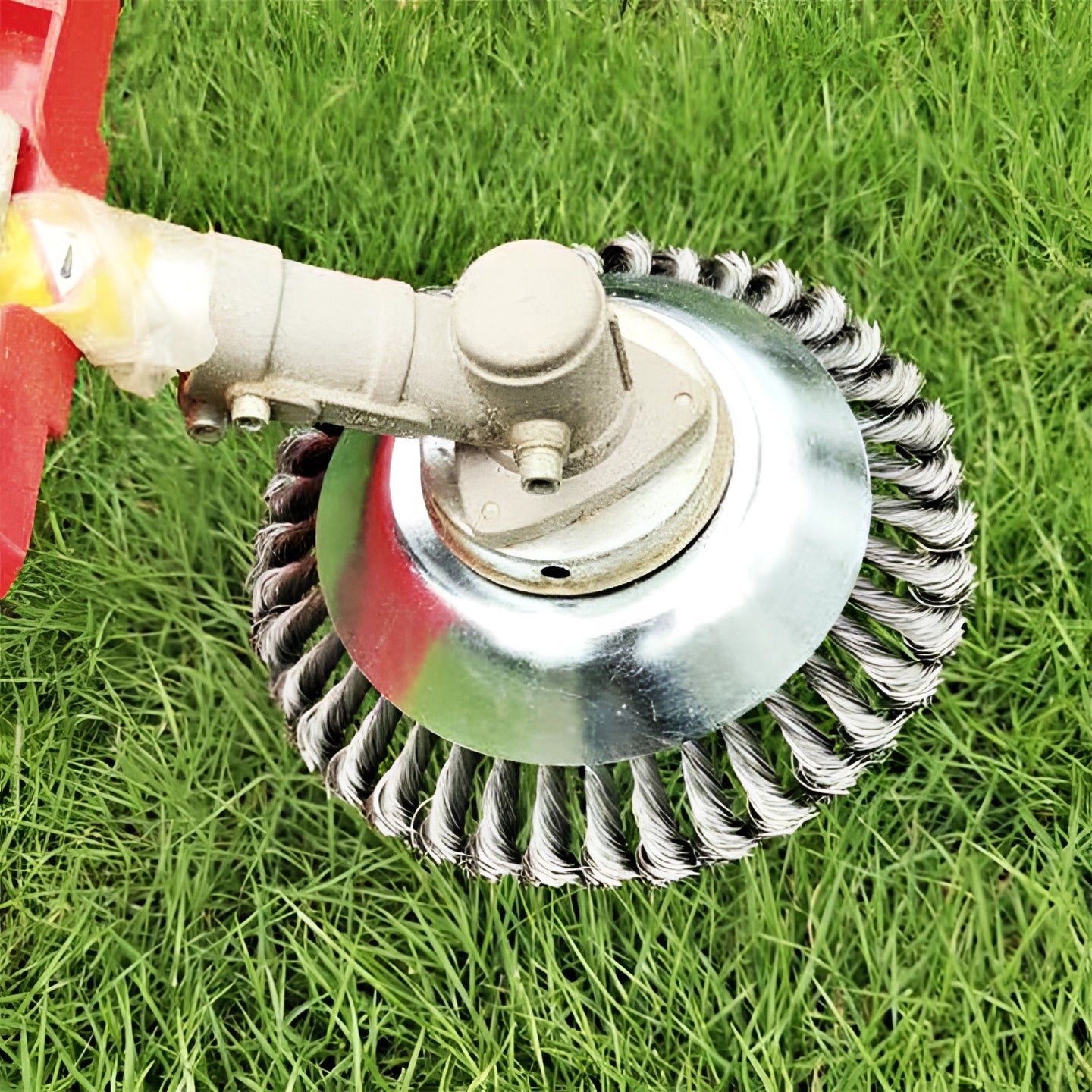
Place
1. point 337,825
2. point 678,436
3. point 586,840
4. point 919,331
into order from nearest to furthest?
1. point 678,436
2. point 586,840
3. point 337,825
4. point 919,331

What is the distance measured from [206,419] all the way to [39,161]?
155 mm

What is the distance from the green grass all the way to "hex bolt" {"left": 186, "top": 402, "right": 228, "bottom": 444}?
0.63 metres

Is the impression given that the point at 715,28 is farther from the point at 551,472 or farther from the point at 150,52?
the point at 551,472

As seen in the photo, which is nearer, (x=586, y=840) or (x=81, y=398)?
(x=586, y=840)

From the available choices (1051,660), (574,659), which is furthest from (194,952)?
(1051,660)

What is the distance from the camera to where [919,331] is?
1382 mm

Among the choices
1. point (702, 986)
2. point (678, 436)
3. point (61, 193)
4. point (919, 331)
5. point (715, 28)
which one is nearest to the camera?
point (61, 193)

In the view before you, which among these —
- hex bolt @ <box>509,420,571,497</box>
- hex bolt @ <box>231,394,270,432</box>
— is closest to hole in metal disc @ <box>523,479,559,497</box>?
hex bolt @ <box>509,420,571,497</box>

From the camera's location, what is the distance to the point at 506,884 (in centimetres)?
116

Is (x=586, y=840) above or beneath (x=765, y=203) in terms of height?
beneath

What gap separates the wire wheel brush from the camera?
2.16ft

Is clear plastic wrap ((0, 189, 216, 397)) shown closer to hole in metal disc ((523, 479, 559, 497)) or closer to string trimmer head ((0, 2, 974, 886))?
string trimmer head ((0, 2, 974, 886))

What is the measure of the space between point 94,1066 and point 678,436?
84 cm

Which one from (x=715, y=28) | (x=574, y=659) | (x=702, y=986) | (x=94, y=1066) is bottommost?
(x=94, y=1066)
